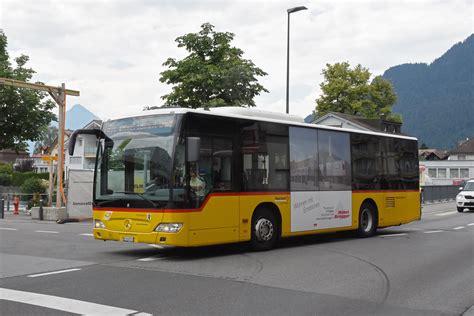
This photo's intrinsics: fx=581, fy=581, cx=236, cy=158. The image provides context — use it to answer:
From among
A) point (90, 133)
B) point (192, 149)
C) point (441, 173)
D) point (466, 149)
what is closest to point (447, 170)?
point (441, 173)

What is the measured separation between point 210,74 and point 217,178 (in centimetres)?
2224

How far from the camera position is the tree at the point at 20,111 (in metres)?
33.0

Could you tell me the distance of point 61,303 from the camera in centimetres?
703

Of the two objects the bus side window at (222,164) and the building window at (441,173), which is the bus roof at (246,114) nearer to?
the bus side window at (222,164)

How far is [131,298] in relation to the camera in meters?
7.35

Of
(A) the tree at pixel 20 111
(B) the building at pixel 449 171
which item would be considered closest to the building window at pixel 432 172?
(B) the building at pixel 449 171

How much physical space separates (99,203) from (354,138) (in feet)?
24.3

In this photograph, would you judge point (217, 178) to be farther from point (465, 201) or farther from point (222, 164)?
point (465, 201)

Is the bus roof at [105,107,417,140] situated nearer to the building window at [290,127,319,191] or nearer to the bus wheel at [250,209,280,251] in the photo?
the building window at [290,127,319,191]

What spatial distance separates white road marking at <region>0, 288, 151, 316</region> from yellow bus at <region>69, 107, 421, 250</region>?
3.48 meters

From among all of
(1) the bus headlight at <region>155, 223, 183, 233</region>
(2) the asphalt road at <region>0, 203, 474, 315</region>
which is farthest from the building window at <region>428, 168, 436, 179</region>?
(1) the bus headlight at <region>155, 223, 183, 233</region>

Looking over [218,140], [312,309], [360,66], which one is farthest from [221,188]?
[360,66]

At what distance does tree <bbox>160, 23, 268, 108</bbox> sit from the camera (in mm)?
32938

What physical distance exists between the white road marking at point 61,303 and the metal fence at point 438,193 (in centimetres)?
3767
